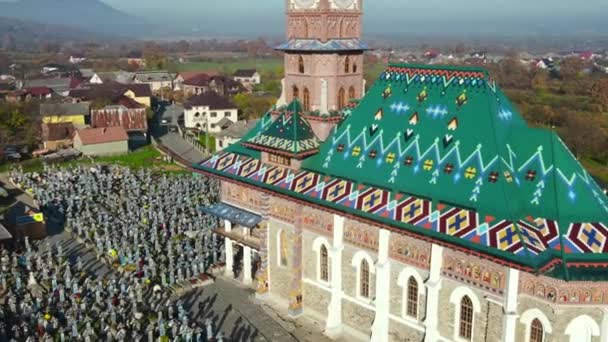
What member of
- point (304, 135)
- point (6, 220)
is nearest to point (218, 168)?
point (304, 135)

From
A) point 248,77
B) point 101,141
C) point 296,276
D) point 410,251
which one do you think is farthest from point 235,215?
point 248,77

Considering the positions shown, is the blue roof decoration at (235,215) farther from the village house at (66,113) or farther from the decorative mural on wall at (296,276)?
the village house at (66,113)

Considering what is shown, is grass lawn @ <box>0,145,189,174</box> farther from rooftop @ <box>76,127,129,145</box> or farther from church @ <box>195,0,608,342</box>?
church @ <box>195,0,608,342</box>

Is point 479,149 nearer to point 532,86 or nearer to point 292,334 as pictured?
point 292,334

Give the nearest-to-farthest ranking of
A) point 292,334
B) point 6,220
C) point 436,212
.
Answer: point 436,212 < point 292,334 < point 6,220

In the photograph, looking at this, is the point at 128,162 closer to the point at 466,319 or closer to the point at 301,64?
the point at 301,64

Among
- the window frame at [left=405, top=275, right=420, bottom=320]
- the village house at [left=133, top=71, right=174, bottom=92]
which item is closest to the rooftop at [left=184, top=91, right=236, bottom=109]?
the village house at [left=133, top=71, right=174, bottom=92]
